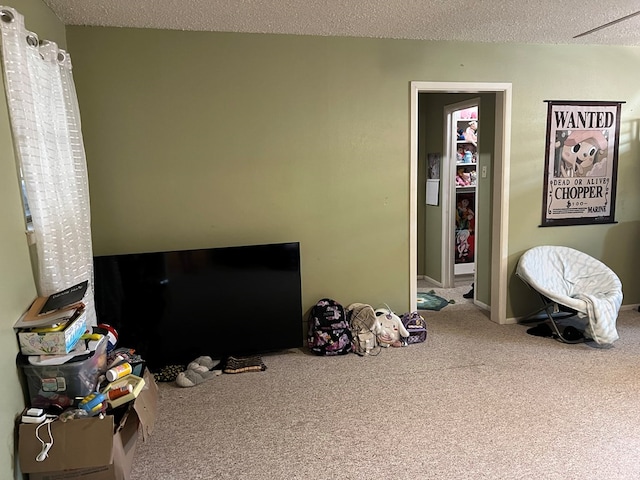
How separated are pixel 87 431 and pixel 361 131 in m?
2.81

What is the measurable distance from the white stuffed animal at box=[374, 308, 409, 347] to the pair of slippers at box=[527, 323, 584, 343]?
1139 millimetres

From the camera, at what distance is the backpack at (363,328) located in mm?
3762

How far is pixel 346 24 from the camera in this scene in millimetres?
3428

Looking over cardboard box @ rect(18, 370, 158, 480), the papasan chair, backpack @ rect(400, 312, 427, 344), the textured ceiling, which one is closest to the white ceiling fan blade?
the textured ceiling

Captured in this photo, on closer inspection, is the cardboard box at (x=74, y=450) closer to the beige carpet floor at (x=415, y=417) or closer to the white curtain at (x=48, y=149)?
the beige carpet floor at (x=415, y=417)

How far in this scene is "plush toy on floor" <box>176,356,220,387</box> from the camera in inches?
129

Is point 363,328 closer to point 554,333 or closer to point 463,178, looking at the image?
point 554,333

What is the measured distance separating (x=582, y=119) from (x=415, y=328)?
237 centimetres

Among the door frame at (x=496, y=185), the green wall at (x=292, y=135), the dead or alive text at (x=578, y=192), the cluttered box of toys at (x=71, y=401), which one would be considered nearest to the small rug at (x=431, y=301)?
the door frame at (x=496, y=185)

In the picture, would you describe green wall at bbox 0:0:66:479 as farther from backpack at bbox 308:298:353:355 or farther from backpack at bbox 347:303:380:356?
backpack at bbox 347:303:380:356

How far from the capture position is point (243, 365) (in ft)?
11.5

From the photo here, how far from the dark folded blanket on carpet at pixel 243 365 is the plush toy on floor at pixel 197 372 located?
93 millimetres

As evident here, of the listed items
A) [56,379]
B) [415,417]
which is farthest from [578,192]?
[56,379]

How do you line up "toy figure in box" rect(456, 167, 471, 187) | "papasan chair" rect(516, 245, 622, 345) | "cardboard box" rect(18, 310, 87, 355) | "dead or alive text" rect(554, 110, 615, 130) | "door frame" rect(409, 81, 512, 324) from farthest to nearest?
"toy figure in box" rect(456, 167, 471, 187) → "dead or alive text" rect(554, 110, 615, 130) → "door frame" rect(409, 81, 512, 324) → "papasan chair" rect(516, 245, 622, 345) → "cardboard box" rect(18, 310, 87, 355)
